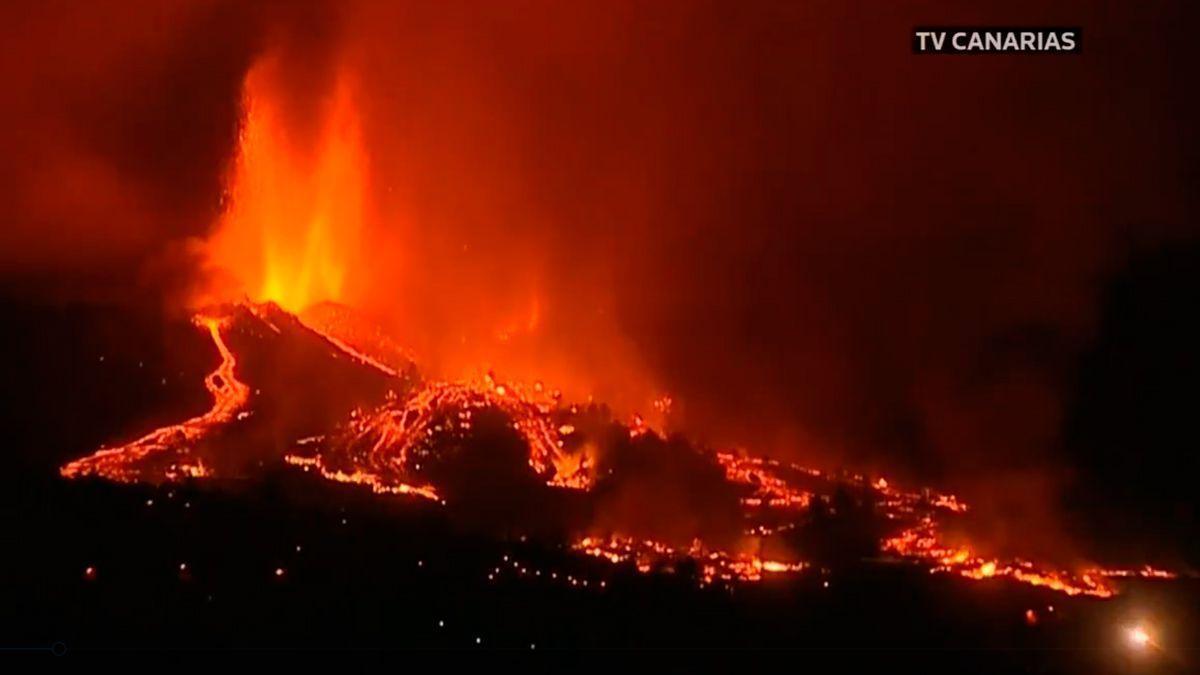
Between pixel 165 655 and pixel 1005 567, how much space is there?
606 inches

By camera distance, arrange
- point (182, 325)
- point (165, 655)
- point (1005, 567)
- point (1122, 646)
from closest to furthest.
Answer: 1. point (165, 655)
2. point (1122, 646)
3. point (1005, 567)
4. point (182, 325)

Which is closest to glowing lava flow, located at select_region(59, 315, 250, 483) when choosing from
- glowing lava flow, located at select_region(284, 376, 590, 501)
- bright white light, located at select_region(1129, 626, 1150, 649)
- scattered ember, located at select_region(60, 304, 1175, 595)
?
scattered ember, located at select_region(60, 304, 1175, 595)

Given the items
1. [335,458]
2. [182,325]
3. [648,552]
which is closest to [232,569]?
[335,458]

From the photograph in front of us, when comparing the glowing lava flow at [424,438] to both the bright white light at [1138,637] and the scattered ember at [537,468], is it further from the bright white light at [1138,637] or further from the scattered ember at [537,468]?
the bright white light at [1138,637]

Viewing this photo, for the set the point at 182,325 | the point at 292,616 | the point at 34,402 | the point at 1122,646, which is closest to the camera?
the point at 292,616

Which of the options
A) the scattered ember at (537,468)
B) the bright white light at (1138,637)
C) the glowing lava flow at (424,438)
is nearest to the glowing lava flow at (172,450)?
the scattered ember at (537,468)

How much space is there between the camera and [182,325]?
31672 mm

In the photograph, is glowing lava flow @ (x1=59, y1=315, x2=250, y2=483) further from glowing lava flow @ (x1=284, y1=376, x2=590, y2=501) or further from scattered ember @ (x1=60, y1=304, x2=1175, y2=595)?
glowing lava flow @ (x1=284, y1=376, x2=590, y2=501)

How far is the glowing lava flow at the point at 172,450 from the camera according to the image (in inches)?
982

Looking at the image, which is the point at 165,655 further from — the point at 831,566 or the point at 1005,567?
the point at 1005,567

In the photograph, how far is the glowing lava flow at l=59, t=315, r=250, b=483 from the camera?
24953mm

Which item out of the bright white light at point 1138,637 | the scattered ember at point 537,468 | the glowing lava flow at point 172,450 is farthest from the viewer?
the scattered ember at point 537,468

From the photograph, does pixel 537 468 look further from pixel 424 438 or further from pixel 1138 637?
pixel 1138 637

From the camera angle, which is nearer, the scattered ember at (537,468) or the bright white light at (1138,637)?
the bright white light at (1138,637)
